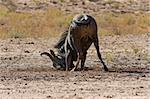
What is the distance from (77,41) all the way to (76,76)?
139 cm

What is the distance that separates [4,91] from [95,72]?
4.04 metres

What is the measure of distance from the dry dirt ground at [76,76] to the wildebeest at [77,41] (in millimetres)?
414

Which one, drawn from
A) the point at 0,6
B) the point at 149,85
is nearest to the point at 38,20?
the point at 0,6

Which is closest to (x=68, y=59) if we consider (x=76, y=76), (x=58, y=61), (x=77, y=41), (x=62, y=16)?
(x=58, y=61)

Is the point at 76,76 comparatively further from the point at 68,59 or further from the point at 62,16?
the point at 62,16

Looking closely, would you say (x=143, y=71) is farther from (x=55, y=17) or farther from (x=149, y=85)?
(x=55, y=17)

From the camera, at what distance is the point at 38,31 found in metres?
33.1

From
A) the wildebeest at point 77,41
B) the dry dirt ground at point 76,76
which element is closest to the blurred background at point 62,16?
the dry dirt ground at point 76,76

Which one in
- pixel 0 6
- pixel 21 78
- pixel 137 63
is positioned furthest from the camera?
pixel 0 6

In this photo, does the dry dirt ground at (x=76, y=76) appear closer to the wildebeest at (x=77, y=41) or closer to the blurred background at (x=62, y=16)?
the wildebeest at (x=77, y=41)

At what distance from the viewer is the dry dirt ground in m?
13.0

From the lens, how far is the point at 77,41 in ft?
56.2

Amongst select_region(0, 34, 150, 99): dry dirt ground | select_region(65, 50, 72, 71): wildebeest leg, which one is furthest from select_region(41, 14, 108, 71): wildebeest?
select_region(0, 34, 150, 99): dry dirt ground

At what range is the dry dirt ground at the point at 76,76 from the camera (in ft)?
42.6
